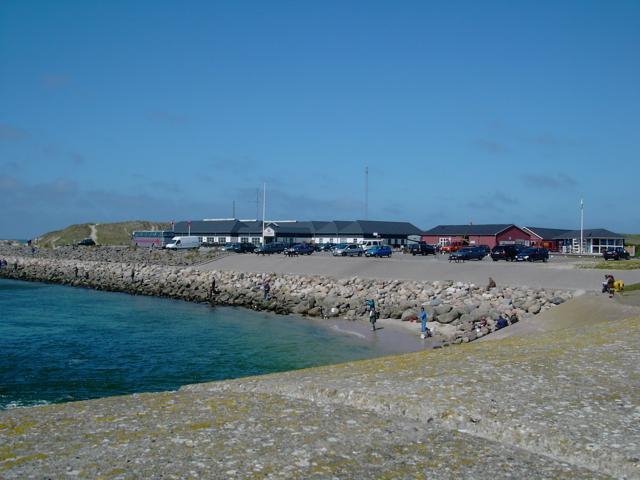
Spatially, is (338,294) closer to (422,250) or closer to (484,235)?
(422,250)

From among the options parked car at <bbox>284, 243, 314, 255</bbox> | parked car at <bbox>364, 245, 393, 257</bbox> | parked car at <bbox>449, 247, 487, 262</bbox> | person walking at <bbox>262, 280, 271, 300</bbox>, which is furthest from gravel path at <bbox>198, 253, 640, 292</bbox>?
parked car at <bbox>364, 245, 393, 257</bbox>

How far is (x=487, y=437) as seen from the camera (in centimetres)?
890

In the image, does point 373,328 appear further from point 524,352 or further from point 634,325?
point 524,352

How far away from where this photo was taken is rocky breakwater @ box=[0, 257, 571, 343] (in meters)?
35.5

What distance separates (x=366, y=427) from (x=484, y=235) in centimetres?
8432

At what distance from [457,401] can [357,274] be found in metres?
48.2

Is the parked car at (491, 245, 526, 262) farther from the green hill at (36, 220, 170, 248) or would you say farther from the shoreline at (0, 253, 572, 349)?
the green hill at (36, 220, 170, 248)

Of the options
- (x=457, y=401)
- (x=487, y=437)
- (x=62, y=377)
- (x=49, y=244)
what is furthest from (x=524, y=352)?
(x=49, y=244)

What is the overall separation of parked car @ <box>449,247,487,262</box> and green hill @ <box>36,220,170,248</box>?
119 metres

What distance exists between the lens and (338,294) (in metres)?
49.1

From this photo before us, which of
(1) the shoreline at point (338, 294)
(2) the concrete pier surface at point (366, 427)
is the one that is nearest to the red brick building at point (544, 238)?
(1) the shoreline at point (338, 294)

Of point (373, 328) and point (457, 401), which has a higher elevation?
point (457, 401)

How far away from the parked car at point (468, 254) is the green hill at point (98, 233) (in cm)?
11898

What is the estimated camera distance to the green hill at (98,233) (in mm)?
167750
